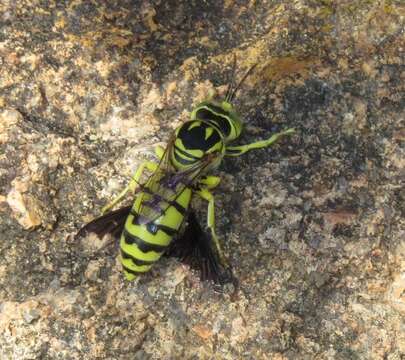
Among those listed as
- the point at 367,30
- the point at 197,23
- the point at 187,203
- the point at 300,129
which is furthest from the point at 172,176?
the point at 367,30

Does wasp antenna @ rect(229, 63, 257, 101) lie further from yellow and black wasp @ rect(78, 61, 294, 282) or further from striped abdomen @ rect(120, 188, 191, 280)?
striped abdomen @ rect(120, 188, 191, 280)

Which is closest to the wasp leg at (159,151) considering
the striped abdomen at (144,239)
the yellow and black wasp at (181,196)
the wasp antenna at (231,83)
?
the yellow and black wasp at (181,196)

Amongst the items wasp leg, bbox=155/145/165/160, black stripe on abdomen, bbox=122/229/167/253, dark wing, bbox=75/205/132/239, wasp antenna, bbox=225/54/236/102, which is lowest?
dark wing, bbox=75/205/132/239

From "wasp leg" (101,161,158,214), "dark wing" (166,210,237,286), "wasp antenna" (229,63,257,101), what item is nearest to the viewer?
"dark wing" (166,210,237,286)

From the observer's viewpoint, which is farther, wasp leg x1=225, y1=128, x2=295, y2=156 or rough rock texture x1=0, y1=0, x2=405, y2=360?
wasp leg x1=225, y1=128, x2=295, y2=156

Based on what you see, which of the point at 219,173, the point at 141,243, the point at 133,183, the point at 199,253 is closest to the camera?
the point at 141,243

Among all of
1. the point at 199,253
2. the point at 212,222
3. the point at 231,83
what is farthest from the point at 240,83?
the point at 199,253

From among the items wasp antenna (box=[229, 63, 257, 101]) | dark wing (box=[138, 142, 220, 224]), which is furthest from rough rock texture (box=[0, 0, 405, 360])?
dark wing (box=[138, 142, 220, 224])

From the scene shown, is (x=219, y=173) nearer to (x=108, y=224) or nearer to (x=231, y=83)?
(x=231, y=83)
